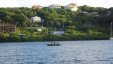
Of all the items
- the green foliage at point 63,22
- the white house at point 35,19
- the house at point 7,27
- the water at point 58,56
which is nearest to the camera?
the water at point 58,56

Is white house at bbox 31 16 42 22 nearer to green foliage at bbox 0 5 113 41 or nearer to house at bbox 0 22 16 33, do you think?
green foliage at bbox 0 5 113 41

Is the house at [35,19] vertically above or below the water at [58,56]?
below

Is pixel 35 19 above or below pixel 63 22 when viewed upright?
above

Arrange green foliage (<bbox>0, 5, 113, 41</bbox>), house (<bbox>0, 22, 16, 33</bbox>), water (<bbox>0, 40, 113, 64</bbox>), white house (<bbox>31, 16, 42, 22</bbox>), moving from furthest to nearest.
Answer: white house (<bbox>31, 16, 42, 22</bbox>) < house (<bbox>0, 22, 16, 33</bbox>) < green foliage (<bbox>0, 5, 113, 41</bbox>) < water (<bbox>0, 40, 113, 64</bbox>)

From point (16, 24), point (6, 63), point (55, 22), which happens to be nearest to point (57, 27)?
point (55, 22)

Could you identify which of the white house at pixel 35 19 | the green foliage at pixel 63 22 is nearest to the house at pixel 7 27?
the green foliage at pixel 63 22

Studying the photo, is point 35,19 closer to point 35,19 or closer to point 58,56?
point 35,19

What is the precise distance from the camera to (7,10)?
17275 centimetres

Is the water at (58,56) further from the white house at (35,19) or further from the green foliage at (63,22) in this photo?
the white house at (35,19)

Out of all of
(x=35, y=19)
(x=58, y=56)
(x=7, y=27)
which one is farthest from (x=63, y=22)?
(x=58, y=56)

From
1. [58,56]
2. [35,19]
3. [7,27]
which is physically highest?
[58,56]

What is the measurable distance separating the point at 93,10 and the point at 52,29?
1169 inches

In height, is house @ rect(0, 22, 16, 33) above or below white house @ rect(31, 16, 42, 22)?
below

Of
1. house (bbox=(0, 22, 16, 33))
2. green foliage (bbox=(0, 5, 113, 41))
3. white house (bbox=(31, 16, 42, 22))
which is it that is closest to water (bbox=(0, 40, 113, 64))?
green foliage (bbox=(0, 5, 113, 41))
